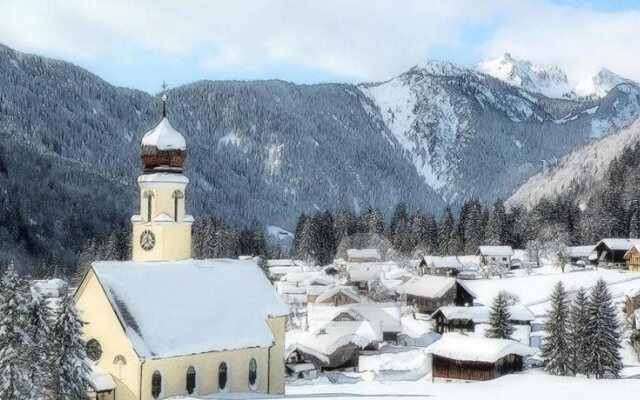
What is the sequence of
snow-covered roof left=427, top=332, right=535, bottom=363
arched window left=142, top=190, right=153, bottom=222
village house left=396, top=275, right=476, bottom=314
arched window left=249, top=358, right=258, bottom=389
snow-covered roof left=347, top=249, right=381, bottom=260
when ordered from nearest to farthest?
arched window left=249, top=358, right=258, bottom=389, arched window left=142, top=190, right=153, bottom=222, snow-covered roof left=427, top=332, right=535, bottom=363, village house left=396, top=275, right=476, bottom=314, snow-covered roof left=347, top=249, right=381, bottom=260

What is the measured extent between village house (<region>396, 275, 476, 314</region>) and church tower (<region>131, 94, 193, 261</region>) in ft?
184

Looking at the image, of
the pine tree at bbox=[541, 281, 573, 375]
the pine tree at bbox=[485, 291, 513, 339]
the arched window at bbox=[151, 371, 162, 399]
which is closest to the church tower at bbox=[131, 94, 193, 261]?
the arched window at bbox=[151, 371, 162, 399]

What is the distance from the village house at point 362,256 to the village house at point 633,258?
39.9 meters

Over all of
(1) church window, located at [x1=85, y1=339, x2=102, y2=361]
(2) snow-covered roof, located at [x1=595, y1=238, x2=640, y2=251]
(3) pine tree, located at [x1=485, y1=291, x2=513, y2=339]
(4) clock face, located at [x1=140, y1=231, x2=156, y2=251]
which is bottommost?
(3) pine tree, located at [x1=485, y1=291, x2=513, y2=339]

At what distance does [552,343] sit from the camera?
5491 cm

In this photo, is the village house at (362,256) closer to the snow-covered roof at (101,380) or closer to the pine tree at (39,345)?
the snow-covered roof at (101,380)

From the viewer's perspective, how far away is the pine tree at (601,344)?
53844 millimetres

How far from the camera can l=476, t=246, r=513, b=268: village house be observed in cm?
12144

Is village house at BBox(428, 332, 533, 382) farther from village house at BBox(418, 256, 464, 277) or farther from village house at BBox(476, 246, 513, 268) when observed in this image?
village house at BBox(476, 246, 513, 268)

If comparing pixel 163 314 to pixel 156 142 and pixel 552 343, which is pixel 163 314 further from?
pixel 552 343

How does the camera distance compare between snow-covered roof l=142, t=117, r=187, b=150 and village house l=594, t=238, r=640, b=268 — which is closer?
snow-covered roof l=142, t=117, r=187, b=150

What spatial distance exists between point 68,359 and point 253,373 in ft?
32.0

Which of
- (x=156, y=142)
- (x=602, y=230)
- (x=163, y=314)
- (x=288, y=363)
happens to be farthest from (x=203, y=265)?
(x=602, y=230)

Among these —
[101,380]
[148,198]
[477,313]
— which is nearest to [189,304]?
[101,380]
